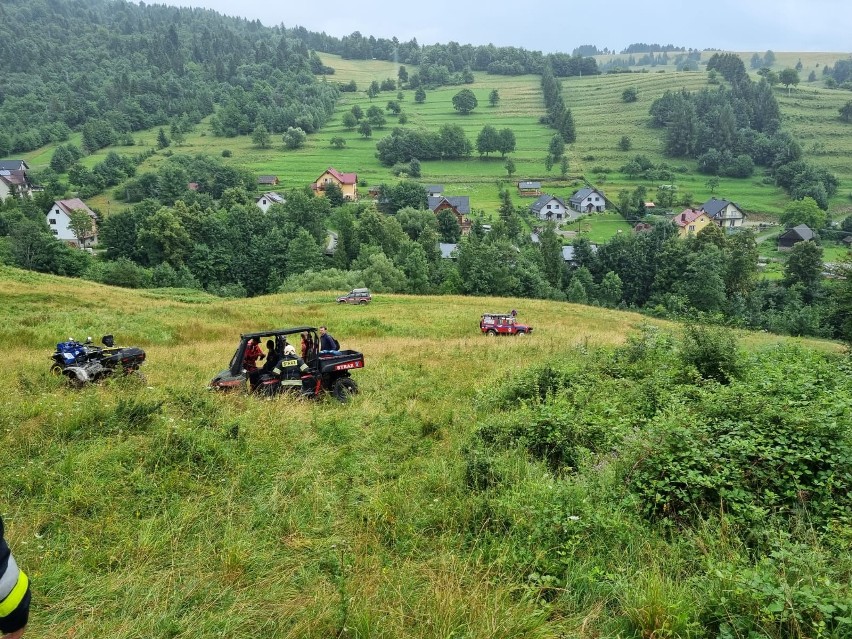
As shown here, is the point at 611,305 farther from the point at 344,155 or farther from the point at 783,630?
the point at 344,155

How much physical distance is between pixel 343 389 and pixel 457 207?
84.3 m

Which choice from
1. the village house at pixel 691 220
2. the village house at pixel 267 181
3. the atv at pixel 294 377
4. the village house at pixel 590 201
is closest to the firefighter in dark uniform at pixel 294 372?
the atv at pixel 294 377

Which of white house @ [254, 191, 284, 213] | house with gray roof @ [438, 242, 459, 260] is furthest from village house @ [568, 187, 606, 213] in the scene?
white house @ [254, 191, 284, 213]

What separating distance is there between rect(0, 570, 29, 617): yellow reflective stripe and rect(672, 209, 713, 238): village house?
95776mm

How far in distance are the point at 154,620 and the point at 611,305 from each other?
61.7 m

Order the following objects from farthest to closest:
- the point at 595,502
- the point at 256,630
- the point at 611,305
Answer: the point at 611,305 → the point at 595,502 → the point at 256,630

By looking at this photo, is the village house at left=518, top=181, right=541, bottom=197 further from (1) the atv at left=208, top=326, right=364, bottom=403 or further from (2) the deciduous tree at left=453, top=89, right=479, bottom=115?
(1) the atv at left=208, top=326, right=364, bottom=403

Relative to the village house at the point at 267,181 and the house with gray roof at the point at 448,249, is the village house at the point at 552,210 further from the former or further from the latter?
the village house at the point at 267,181

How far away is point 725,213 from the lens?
8956cm

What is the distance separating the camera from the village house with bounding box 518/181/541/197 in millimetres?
105562

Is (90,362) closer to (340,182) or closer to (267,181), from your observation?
(340,182)

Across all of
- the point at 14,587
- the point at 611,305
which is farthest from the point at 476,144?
the point at 14,587

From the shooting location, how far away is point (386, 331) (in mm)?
26125

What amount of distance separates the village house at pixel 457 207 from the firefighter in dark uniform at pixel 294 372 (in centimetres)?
7974
